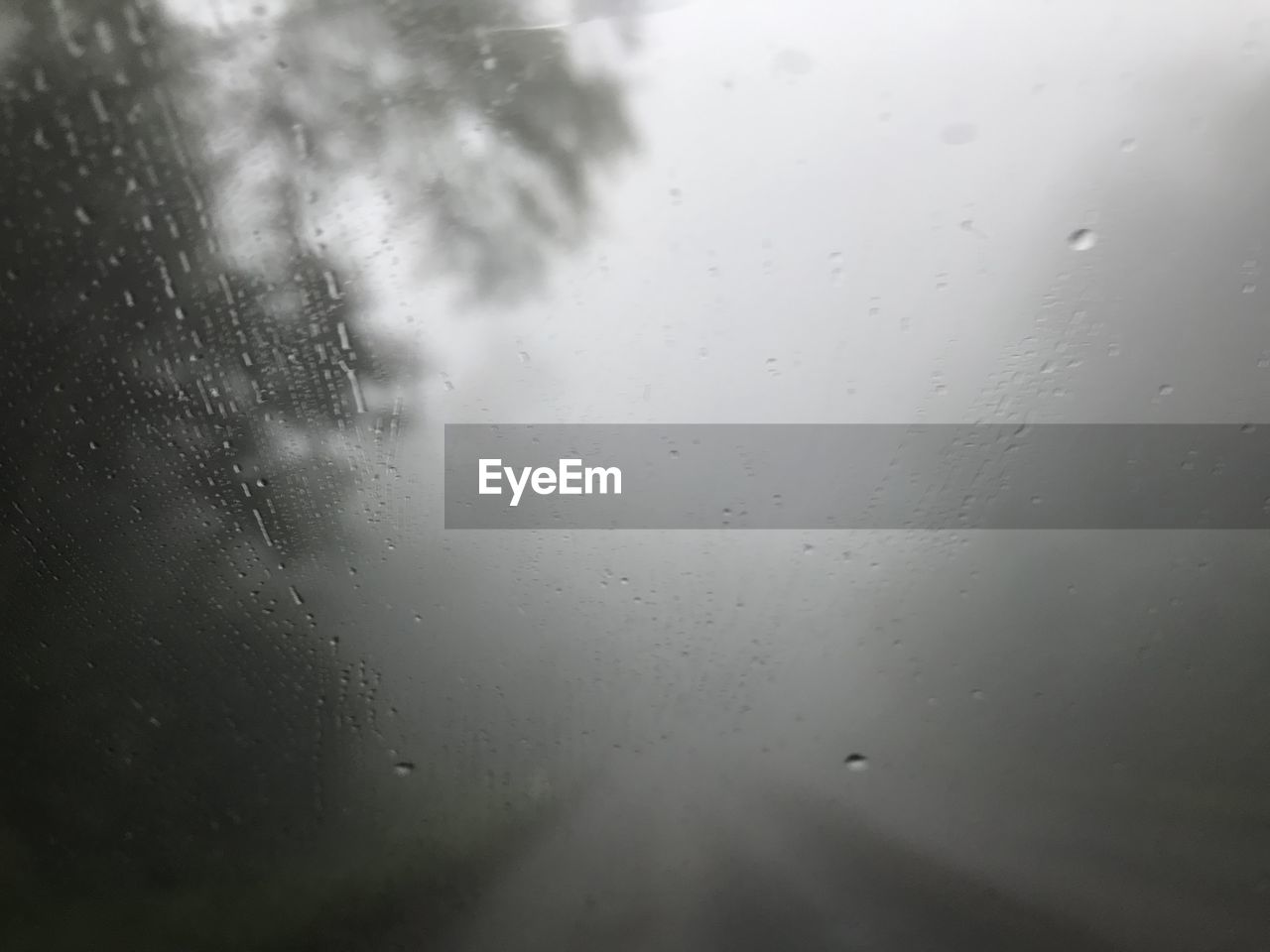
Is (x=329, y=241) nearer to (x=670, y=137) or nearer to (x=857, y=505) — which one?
(x=670, y=137)

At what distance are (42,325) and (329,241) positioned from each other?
1.51 feet

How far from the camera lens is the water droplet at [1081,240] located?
45.6 inches

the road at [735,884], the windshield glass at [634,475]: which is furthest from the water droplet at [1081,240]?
the road at [735,884]

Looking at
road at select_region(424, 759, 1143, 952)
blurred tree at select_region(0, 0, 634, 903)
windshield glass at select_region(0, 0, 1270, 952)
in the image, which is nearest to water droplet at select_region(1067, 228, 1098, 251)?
windshield glass at select_region(0, 0, 1270, 952)

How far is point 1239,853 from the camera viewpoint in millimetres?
1284

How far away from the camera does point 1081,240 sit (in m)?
1.16

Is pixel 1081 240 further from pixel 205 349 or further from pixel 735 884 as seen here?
pixel 205 349

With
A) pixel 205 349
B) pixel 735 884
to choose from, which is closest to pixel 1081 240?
pixel 735 884

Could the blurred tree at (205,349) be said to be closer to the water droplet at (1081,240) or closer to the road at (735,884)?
the road at (735,884)

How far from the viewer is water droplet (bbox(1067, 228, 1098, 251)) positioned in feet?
3.80

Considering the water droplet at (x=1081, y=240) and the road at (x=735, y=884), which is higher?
the water droplet at (x=1081, y=240)

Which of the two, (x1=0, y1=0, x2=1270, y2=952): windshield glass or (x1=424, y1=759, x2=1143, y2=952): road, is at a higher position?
(x1=0, y1=0, x2=1270, y2=952): windshield glass

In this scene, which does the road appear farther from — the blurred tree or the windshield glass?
the blurred tree

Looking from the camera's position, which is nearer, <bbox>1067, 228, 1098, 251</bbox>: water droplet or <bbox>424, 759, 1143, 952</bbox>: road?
<bbox>1067, 228, 1098, 251</bbox>: water droplet
